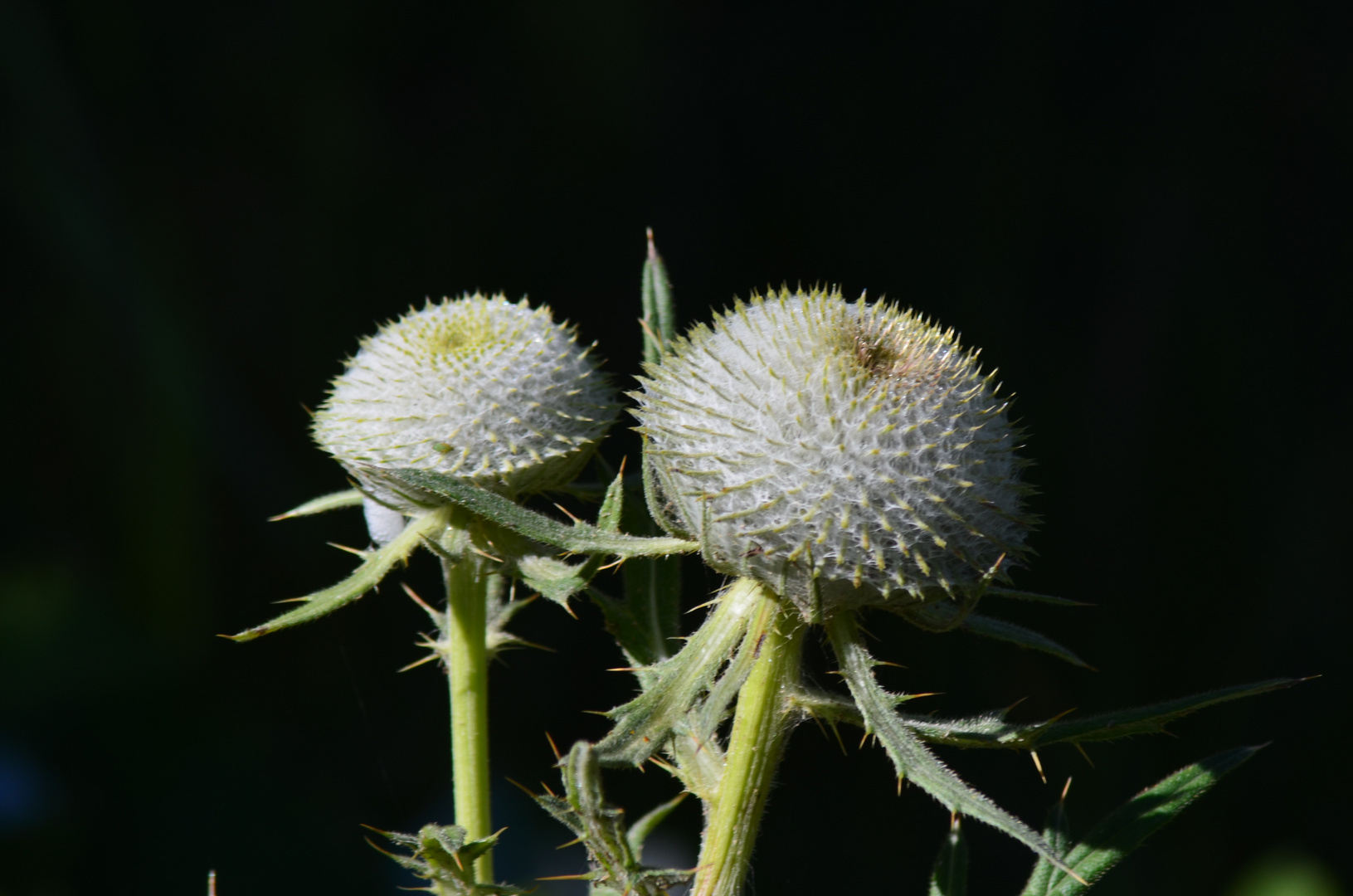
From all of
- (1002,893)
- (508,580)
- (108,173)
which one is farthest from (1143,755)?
(108,173)

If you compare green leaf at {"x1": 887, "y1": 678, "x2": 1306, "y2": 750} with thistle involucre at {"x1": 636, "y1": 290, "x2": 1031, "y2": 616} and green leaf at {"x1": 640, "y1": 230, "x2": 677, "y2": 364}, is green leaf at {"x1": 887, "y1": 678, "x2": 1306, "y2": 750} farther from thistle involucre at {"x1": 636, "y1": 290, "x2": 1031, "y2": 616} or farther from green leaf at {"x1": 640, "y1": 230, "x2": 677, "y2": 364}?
green leaf at {"x1": 640, "y1": 230, "x2": 677, "y2": 364}

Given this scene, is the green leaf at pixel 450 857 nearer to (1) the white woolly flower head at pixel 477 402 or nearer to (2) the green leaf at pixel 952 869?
(1) the white woolly flower head at pixel 477 402

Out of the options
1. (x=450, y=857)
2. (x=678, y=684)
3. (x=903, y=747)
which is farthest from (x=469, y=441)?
(x=903, y=747)

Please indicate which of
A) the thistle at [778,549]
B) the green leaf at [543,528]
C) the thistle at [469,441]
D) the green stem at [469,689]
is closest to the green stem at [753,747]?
the thistle at [778,549]

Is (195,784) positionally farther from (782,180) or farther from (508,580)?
(782,180)

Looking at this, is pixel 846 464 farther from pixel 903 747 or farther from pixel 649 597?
pixel 649 597

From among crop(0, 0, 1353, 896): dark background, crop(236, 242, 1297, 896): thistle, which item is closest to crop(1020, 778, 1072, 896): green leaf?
crop(236, 242, 1297, 896): thistle
